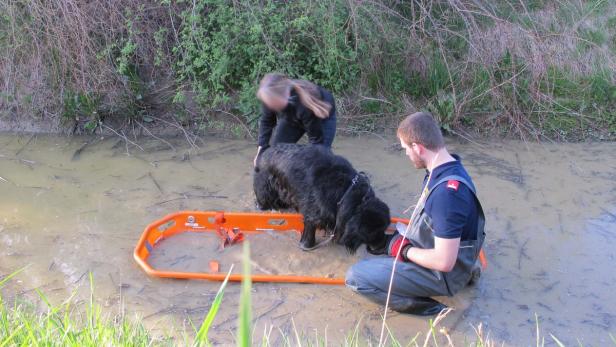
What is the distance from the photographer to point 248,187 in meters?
5.18

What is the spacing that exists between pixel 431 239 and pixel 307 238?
1198 millimetres

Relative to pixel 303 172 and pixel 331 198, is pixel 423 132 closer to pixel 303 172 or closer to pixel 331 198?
pixel 331 198

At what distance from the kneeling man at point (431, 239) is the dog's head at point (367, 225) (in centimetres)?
23

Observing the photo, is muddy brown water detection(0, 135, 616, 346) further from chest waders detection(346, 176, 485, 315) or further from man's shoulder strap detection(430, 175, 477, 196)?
man's shoulder strap detection(430, 175, 477, 196)

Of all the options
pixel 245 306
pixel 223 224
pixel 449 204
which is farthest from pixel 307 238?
pixel 245 306

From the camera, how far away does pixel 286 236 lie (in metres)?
4.45

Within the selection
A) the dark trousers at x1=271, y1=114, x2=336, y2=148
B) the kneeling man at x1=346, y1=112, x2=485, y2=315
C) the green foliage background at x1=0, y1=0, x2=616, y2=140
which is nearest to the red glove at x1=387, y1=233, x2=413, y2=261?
the kneeling man at x1=346, y1=112, x2=485, y2=315

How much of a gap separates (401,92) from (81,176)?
395 centimetres

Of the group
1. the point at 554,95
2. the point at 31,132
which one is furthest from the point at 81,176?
the point at 554,95

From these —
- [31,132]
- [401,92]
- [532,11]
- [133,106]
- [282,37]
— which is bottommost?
[31,132]

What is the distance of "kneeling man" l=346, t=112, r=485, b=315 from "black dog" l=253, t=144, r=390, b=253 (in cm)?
27

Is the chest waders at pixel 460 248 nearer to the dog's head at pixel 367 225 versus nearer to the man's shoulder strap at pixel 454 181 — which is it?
the man's shoulder strap at pixel 454 181

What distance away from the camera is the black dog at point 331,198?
3.92 m

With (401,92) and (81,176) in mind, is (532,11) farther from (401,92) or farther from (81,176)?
(81,176)
